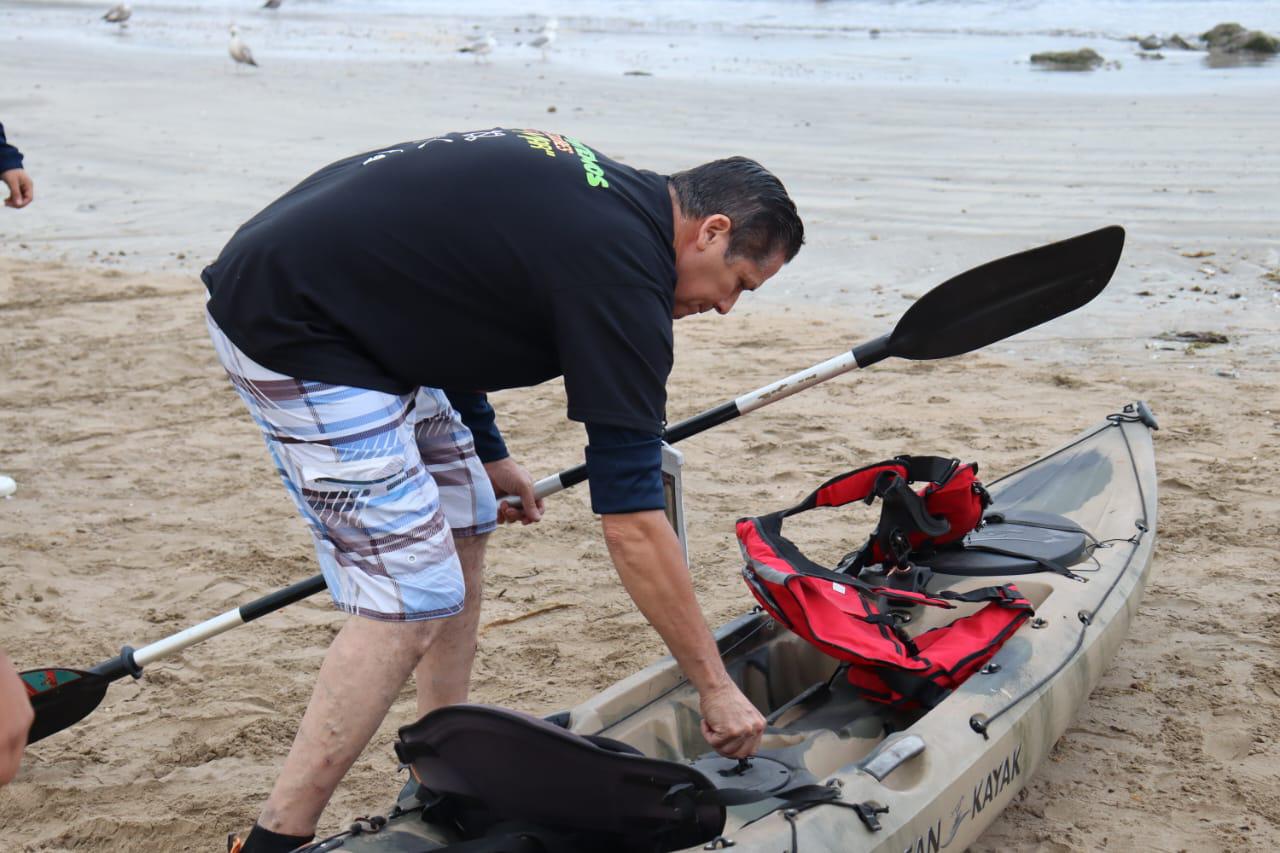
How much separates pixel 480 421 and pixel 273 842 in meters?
1.11

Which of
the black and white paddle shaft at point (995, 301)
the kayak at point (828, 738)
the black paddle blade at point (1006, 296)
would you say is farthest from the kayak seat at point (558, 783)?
the black paddle blade at point (1006, 296)

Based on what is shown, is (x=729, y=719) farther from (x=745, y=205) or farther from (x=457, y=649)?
(x=745, y=205)

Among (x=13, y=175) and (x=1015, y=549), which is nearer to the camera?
(x=1015, y=549)

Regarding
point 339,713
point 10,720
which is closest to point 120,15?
point 339,713

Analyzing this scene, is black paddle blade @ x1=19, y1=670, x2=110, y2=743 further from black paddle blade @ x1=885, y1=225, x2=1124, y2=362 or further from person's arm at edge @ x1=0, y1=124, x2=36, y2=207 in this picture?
black paddle blade @ x1=885, y1=225, x2=1124, y2=362

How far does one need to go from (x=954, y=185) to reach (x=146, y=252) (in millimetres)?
5641

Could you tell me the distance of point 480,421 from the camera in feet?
10.2

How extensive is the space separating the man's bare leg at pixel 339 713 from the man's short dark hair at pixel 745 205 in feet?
3.18

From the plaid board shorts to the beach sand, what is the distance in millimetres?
746

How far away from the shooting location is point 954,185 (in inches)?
359

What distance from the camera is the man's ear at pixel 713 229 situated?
Result: 92.4 inches

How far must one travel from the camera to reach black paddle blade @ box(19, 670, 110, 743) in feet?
9.86

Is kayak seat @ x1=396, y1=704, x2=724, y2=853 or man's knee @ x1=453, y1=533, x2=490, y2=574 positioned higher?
man's knee @ x1=453, y1=533, x2=490, y2=574

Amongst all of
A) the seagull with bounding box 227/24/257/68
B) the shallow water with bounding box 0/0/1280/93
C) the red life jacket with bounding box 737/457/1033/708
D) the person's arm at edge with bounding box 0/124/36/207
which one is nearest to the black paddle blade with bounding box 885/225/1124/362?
the red life jacket with bounding box 737/457/1033/708
